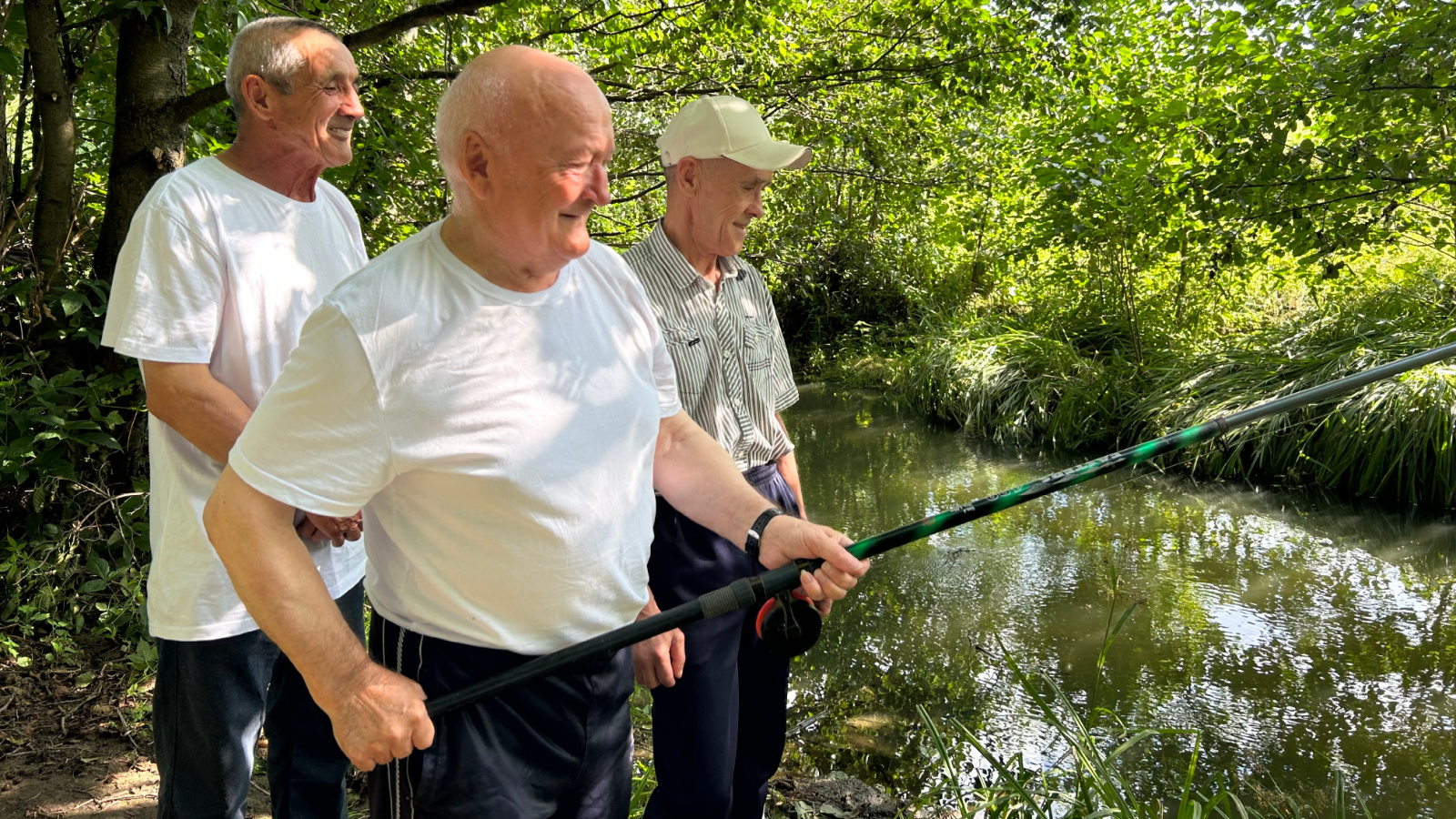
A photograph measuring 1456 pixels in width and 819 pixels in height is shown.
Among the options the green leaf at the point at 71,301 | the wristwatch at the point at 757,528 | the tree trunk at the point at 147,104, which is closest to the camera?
the wristwatch at the point at 757,528

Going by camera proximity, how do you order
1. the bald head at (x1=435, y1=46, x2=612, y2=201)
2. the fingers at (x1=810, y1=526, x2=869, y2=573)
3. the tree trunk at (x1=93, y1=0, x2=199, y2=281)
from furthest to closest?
1. the tree trunk at (x1=93, y1=0, x2=199, y2=281)
2. the fingers at (x1=810, y1=526, x2=869, y2=573)
3. the bald head at (x1=435, y1=46, x2=612, y2=201)

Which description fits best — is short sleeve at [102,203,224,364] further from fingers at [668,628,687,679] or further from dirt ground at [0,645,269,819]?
dirt ground at [0,645,269,819]

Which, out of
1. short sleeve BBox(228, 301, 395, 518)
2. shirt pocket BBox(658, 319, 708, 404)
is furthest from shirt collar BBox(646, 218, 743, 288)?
short sleeve BBox(228, 301, 395, 518)

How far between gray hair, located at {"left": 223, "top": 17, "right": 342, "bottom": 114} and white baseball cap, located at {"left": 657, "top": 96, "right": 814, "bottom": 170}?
0.80m

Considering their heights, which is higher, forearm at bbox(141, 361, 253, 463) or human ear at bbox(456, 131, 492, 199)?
human ear at bbox(456, 131, 492, 199)

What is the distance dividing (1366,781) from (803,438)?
21.4ft

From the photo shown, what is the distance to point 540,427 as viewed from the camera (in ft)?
4.55

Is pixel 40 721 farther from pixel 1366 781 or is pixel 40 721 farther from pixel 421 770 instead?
pixel 1366 781

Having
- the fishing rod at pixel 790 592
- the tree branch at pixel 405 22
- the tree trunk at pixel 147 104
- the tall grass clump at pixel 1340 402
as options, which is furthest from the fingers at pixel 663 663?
the tall grass clump at pixel 1340 402

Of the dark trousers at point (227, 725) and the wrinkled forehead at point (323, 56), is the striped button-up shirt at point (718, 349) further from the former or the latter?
the dark trousers at point (227, 725)

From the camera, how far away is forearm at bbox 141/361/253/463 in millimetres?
1752

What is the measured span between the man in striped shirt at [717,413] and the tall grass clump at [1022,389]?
648 cm

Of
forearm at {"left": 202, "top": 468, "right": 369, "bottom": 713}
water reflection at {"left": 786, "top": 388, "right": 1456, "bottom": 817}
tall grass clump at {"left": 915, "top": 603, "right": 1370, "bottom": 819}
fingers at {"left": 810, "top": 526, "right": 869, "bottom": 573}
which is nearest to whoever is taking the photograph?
forearm at {"left": 202, "top": 468, "right": 369, "bottom": 713}

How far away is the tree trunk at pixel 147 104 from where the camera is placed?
10.3 feet
